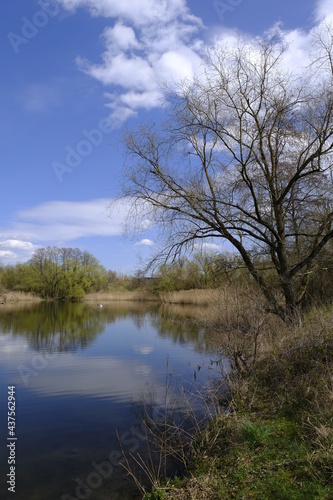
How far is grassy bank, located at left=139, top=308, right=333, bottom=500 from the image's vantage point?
413 centimetres

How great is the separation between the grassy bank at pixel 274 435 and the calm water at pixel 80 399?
3.75 feet

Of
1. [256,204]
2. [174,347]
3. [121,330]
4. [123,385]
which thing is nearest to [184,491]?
[123,385]

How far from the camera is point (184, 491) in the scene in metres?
4.38

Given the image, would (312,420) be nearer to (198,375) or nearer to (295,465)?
(295,465)

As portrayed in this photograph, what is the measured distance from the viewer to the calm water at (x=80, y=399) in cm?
545

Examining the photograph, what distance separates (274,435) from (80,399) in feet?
17.7

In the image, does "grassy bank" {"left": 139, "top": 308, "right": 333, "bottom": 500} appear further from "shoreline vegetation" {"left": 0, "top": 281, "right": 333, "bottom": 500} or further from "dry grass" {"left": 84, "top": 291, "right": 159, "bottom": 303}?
"dry grass" {"left": 84, "top": 291, "right": 159, "bottom": 303}

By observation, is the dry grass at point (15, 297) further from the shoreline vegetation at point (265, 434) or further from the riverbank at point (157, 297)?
the shoreline vegetation at point (265, 434)

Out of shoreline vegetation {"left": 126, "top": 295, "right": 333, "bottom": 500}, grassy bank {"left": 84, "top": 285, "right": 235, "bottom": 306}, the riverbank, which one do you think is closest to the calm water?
shoreline vegetation {"left": 126, "top": 295, "right": 333, "bottom": 500}

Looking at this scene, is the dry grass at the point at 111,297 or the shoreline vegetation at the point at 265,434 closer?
the shoreline vegetation at the point at 265,434

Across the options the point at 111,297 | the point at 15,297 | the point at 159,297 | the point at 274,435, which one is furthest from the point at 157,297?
the point at 274,435

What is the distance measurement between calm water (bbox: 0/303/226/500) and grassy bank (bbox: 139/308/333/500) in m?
1.14

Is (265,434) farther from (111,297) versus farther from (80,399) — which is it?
(111,297)

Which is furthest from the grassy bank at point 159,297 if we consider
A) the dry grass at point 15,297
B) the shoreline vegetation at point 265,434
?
the shoreline vegetation at point 265,434
